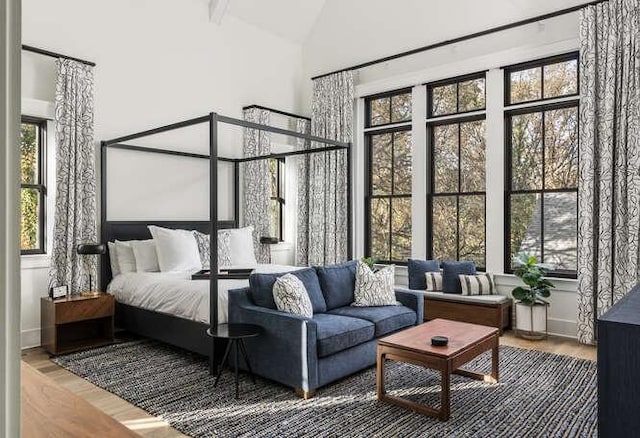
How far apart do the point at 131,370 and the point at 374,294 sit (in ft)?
6.97

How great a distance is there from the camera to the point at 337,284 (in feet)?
13.6

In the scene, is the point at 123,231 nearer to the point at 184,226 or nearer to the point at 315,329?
the point at 184,226

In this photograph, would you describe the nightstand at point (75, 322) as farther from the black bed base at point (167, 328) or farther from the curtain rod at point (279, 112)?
the curtain rod at point (279, 112)

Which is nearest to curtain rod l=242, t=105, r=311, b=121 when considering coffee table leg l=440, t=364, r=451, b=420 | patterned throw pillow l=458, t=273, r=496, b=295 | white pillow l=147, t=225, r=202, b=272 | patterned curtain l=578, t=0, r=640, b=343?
white pillow l=147, t=225, r=202, b=272

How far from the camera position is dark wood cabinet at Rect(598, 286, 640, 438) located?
3.14 ft

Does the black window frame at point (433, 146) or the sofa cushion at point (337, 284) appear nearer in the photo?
the sofa cushion at point (337, 284)

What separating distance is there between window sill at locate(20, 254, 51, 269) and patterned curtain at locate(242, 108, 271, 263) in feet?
8.05

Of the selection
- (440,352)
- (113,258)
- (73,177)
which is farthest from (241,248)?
(440,352)

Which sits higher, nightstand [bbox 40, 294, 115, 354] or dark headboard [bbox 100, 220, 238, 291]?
dark headboard [bbox 100, 220, 238, 291]

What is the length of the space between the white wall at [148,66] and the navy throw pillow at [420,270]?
2.74 m

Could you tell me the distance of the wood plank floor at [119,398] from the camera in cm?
277

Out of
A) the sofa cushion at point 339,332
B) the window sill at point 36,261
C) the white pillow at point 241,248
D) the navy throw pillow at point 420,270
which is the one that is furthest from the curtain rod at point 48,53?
the navy throw pillow at point 420,270

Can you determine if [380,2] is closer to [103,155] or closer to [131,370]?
[103,155]

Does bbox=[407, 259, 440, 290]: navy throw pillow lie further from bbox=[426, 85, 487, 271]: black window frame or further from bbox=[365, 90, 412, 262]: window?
bbox=[365, 90, 412, 262]: window
